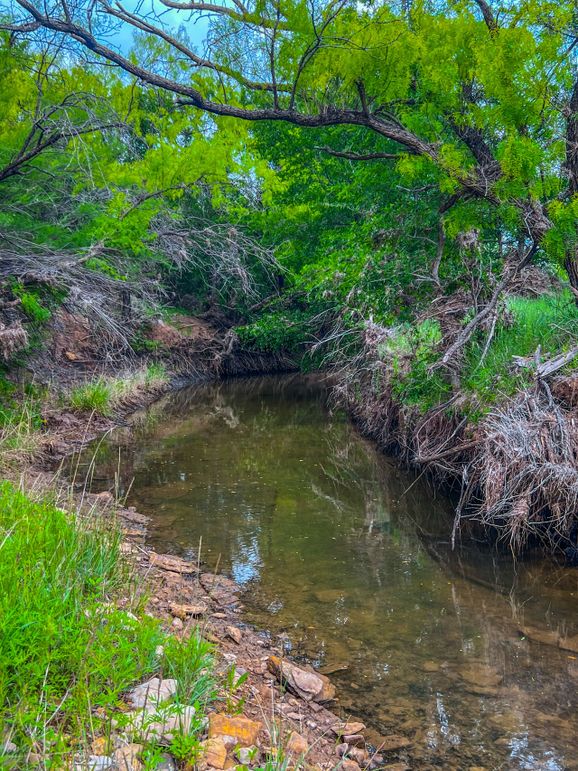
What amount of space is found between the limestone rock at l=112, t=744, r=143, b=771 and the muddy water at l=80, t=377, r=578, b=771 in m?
1.55

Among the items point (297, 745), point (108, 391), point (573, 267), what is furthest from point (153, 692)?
point (108, 391)

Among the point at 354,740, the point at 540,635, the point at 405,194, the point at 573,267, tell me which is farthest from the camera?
the point at 405,194

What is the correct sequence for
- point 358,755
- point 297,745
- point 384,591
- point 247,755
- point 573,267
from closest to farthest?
point 247,755 → point 297,745 → point 358,755 → point 384,591 → point 573,267

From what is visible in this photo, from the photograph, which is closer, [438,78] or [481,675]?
[481,675]

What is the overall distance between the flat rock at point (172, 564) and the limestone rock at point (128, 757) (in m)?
2.69

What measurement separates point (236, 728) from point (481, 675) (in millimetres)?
1969

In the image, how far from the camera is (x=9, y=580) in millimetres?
3332

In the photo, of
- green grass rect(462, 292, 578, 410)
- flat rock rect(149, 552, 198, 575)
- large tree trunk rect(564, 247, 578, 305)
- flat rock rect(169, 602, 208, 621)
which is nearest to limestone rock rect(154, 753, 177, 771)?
flat rock rect(169, 602, 208, 621)

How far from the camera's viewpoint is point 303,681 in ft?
12.6

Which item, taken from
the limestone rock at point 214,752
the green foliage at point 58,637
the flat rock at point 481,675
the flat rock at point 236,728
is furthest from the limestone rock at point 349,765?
the flat rock at point 481,675

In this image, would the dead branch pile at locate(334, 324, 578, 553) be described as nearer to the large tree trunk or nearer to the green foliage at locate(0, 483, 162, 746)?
the large tree trunk

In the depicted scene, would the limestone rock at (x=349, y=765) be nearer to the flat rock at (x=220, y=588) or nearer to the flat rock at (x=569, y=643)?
the flat rock at (x=220, y=588)

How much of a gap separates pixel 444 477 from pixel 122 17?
20.6ft

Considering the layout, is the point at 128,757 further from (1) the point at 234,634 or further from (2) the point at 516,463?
(2) the point at 516,463
